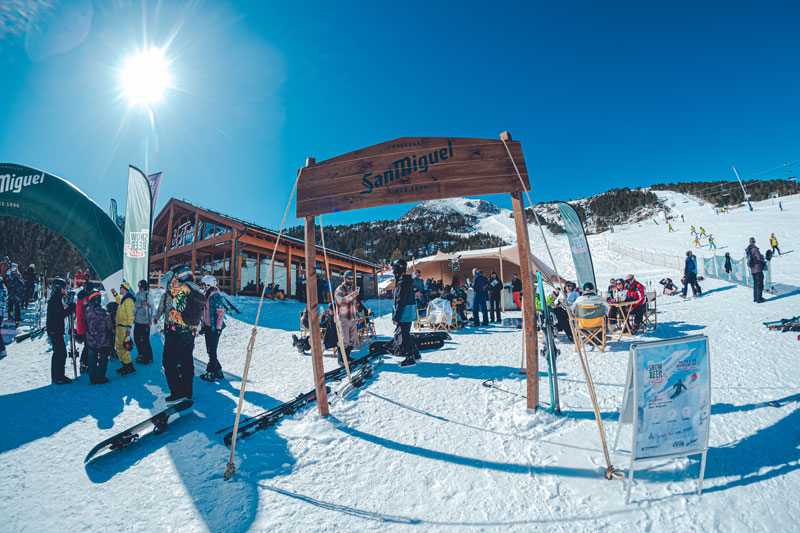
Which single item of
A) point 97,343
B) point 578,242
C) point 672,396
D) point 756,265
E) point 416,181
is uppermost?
point 578,242

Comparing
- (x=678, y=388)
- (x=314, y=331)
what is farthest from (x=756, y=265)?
(x=314, y=331)

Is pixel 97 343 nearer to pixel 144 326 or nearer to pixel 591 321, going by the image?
pixel 144 326

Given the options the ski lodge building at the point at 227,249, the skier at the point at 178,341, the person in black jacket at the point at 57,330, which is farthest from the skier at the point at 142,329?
the ski lodge building at the point at 227,249

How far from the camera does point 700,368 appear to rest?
1.97 meters

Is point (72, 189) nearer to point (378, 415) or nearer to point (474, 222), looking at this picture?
point (378, 415)

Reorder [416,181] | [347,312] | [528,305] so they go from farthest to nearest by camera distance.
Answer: [347,312] < [416,181] < [528,305]

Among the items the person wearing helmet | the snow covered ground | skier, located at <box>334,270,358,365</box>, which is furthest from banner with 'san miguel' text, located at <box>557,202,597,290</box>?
the person wearing helmet

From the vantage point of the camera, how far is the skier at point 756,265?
7766mm

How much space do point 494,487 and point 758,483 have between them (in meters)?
1.51

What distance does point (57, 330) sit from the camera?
4672 millimetres

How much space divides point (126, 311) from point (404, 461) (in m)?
5.48

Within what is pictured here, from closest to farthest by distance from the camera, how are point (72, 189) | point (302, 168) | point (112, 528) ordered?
point (112, 528) → point (302, 168) → point (72, 189)

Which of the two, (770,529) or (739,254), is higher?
(739,254)

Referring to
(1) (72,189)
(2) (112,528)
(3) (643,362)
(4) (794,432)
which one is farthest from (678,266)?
(1) (72,189)
